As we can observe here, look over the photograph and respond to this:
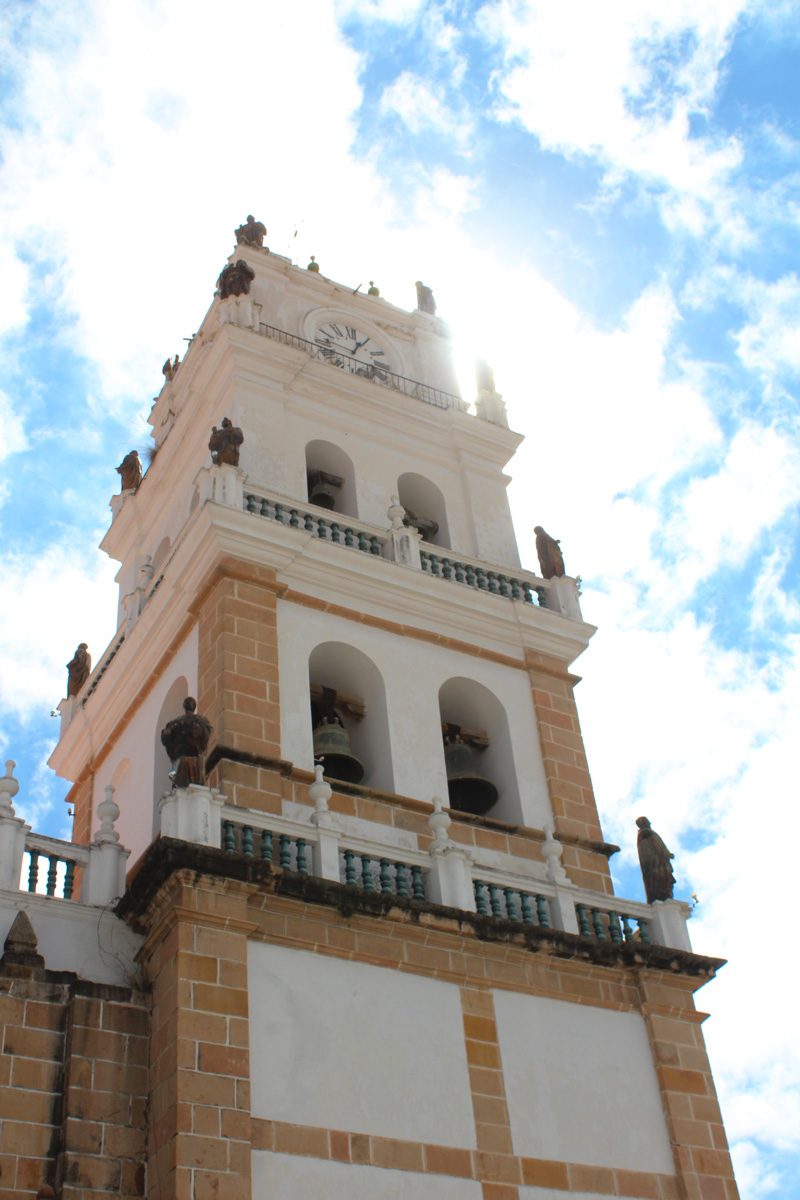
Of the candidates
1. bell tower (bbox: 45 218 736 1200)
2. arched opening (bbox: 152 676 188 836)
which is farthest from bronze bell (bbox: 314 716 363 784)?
arched opening (bbox: 152 676 188 836)

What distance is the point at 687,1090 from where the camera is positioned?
543 inches

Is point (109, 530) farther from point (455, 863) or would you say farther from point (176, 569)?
point (455, 863)

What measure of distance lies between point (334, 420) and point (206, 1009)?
9.62 m

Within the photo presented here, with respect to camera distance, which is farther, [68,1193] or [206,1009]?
[206,1009]

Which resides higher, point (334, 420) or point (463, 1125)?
point (334, 420)

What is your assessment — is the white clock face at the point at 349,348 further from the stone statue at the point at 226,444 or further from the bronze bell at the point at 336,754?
the bronze bell at the point at 336,754

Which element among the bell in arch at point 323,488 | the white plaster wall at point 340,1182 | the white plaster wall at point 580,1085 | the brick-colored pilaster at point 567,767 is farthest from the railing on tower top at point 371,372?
the white plaster wall at point 340,1182

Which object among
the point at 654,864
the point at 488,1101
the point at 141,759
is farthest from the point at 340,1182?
the point at 141,759

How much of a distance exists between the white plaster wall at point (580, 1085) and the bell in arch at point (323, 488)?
7579mm

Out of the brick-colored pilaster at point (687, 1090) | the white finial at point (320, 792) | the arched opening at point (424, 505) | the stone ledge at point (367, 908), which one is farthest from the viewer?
the arched opening at point (424, 505)

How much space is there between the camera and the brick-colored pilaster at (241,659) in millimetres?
14492

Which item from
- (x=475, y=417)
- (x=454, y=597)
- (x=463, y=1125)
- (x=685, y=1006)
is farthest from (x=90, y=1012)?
(x=475, y=417)

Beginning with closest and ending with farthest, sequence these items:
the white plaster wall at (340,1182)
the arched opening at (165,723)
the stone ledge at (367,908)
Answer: the white plaster wall at (340,1182), the stone ledge at (367,908), the arched opening at (165,723)

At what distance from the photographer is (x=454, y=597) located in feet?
56.6
